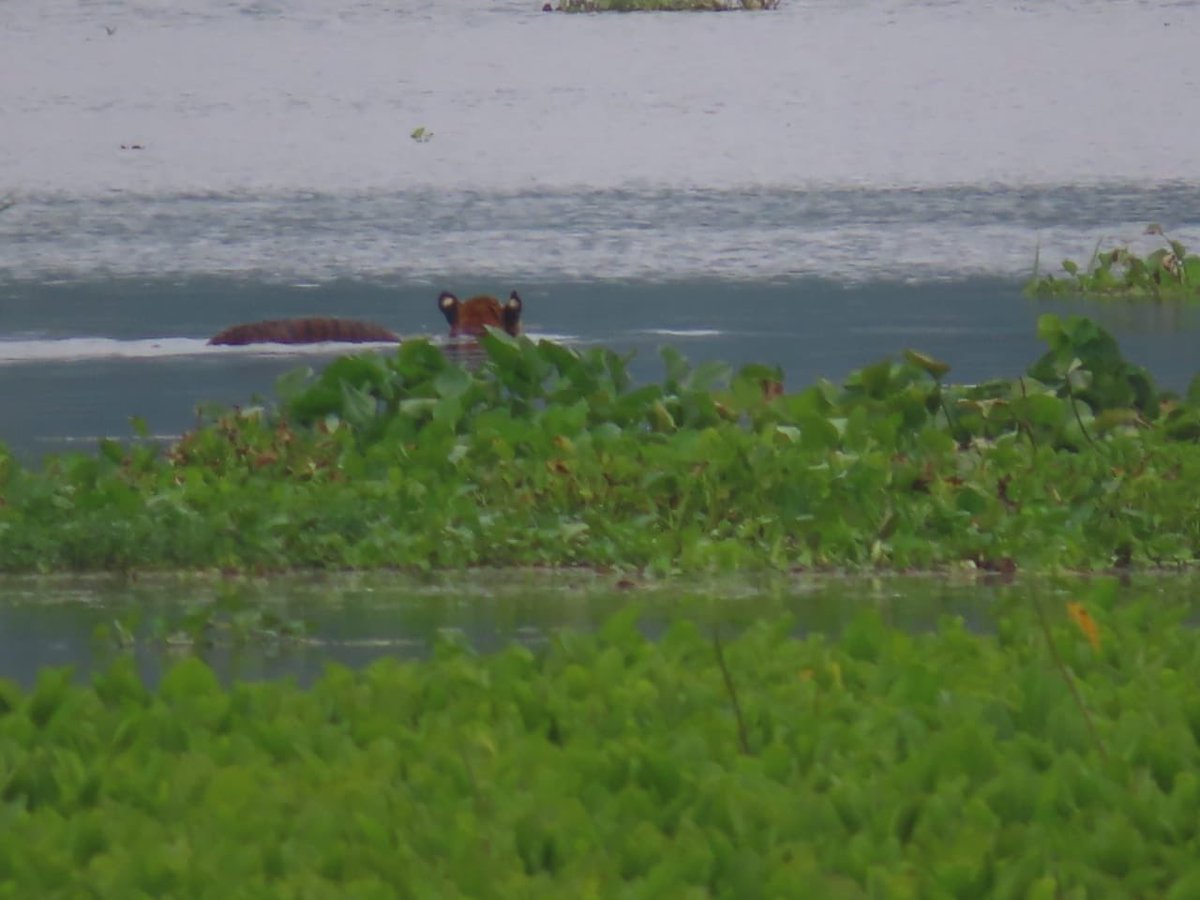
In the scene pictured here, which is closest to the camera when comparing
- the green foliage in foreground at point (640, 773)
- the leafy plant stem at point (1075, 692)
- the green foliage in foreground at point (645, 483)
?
the green foliage in foreground at point (640, 773)

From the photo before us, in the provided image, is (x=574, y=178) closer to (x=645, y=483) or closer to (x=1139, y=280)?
(x=1139, y=280)

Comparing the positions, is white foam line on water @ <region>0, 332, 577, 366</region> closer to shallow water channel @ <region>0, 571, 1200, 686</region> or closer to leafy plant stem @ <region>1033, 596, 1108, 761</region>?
shallow water channel @ <region>0, 571, 1200, 686</region>

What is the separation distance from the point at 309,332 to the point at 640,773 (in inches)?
416

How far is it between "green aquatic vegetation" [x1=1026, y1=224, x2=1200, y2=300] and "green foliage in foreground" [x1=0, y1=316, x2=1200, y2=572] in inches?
329

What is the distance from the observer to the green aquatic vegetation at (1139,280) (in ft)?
56.7

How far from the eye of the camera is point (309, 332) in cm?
1473

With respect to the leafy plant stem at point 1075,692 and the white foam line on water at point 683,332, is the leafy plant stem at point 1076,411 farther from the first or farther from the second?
the white foam line on water at point 683,332

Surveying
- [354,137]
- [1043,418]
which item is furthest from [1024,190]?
[1043,418]

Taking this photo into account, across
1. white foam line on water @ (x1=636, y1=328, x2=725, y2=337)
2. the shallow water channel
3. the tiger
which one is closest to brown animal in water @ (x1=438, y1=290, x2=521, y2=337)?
the tiger

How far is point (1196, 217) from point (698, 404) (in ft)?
49.3

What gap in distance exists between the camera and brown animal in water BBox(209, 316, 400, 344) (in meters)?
14.6

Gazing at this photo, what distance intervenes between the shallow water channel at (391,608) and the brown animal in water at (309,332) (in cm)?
684

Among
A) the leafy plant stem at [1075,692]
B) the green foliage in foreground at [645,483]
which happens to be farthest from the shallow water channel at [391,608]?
the leafy plant stem at [1075,692]

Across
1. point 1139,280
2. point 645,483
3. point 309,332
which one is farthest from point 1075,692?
point 1139,280
